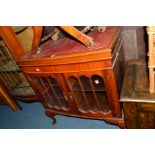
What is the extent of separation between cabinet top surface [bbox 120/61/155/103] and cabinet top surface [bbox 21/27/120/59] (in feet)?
1.58

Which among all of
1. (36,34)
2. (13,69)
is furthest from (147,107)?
(13,69)

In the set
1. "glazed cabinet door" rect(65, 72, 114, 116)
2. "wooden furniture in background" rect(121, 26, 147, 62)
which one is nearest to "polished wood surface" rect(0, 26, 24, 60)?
"glazed cabinet door" rect(65, 72, 114, 116)

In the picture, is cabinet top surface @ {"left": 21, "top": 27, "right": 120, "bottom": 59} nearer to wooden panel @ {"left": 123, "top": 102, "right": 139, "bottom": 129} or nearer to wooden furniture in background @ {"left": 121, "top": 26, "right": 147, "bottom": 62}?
wooden furniture in background @ {"left": 121, "top": 26, "right": 147, "bottom": 62}

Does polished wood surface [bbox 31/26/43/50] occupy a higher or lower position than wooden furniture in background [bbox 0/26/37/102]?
higher

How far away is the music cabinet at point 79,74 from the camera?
144cm

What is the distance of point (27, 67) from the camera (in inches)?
73.1

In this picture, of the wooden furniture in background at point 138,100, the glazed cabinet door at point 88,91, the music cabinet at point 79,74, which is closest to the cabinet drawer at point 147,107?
→ the wooden furniture in background at point 138,100

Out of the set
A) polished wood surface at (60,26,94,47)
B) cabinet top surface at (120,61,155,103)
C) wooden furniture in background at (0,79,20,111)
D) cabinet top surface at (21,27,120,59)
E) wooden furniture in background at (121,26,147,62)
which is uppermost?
polished wood surface at (60,26,94,47)

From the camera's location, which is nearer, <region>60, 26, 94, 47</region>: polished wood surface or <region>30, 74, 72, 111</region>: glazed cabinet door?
<region>60, 26, 94, 47</region>: polished wood surface

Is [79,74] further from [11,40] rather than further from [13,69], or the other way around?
[13,69]

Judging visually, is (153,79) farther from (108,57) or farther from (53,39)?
(53,39)

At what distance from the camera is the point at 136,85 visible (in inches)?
64.3

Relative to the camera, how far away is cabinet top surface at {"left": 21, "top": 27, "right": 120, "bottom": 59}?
140cm

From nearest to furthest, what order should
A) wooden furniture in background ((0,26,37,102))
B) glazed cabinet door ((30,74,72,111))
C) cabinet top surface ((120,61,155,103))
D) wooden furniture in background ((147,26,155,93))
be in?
1. wooden furniture in background ((147,26,155,93))
2. cabinet top surface ((120,61,155,103))
3. glazed cabinet door ((30,74,72,111))
4. wooden furniture in background ((0,26,37,102))
